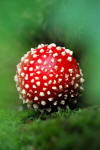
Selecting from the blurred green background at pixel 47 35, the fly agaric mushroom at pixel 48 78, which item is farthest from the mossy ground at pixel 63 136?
the blurred green background at pixel 47 35

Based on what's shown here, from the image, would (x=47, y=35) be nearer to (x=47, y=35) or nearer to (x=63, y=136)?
(x=47, y=35)

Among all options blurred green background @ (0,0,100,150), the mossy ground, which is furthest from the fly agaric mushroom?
the mossy ground

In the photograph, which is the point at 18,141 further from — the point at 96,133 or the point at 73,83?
the point at 73,83

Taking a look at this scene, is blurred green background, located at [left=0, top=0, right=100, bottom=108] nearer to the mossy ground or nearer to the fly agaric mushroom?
the fly agaric mushroom

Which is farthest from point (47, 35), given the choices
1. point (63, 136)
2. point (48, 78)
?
point (63, 136)

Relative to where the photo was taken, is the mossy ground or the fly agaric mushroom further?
the fly agaric mushroom

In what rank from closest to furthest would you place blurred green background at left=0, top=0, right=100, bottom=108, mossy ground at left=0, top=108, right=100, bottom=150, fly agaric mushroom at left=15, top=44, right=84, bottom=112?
mossy ground at left=0, top=108, right=100, bottom=150 → blurred green background at left=0, top=0, right=100, bottom=108 → fly agaric mushroom at left=15, top=44, right=84, bottom=112

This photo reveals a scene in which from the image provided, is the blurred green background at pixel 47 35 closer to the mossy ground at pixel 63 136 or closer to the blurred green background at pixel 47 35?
the blurred green background at pixel 47 35
